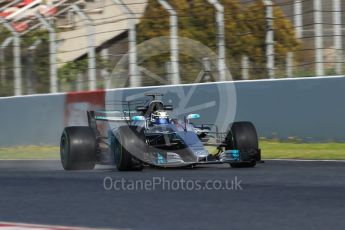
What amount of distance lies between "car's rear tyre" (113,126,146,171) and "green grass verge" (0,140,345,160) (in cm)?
233

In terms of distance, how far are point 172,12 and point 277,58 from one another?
7.94 ft

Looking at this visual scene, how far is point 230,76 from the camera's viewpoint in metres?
15.1

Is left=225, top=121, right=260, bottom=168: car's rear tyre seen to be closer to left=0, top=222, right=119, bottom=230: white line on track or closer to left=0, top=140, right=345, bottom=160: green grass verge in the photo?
left=0, top=140, right=345, bottom=160: green grass verge

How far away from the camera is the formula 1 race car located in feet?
33.5

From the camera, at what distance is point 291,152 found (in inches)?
521

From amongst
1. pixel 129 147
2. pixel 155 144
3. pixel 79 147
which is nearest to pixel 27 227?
pixel 129 147

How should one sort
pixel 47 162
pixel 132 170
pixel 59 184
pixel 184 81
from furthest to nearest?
pixel 184 81
pixel 47 162
pixel 132 170
pixel 59 184

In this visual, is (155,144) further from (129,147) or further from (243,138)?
(243,138)

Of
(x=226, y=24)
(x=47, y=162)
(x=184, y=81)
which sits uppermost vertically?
(x=226, y=24)

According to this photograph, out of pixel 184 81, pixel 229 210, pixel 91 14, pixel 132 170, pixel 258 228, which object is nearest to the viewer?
pixel 258 228

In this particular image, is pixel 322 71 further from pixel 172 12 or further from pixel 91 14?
pixel 91 14

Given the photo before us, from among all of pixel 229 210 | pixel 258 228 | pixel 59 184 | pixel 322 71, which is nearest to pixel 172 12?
pixel 322 71

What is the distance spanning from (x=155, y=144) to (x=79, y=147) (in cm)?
117

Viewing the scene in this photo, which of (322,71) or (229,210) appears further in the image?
(322,71)
